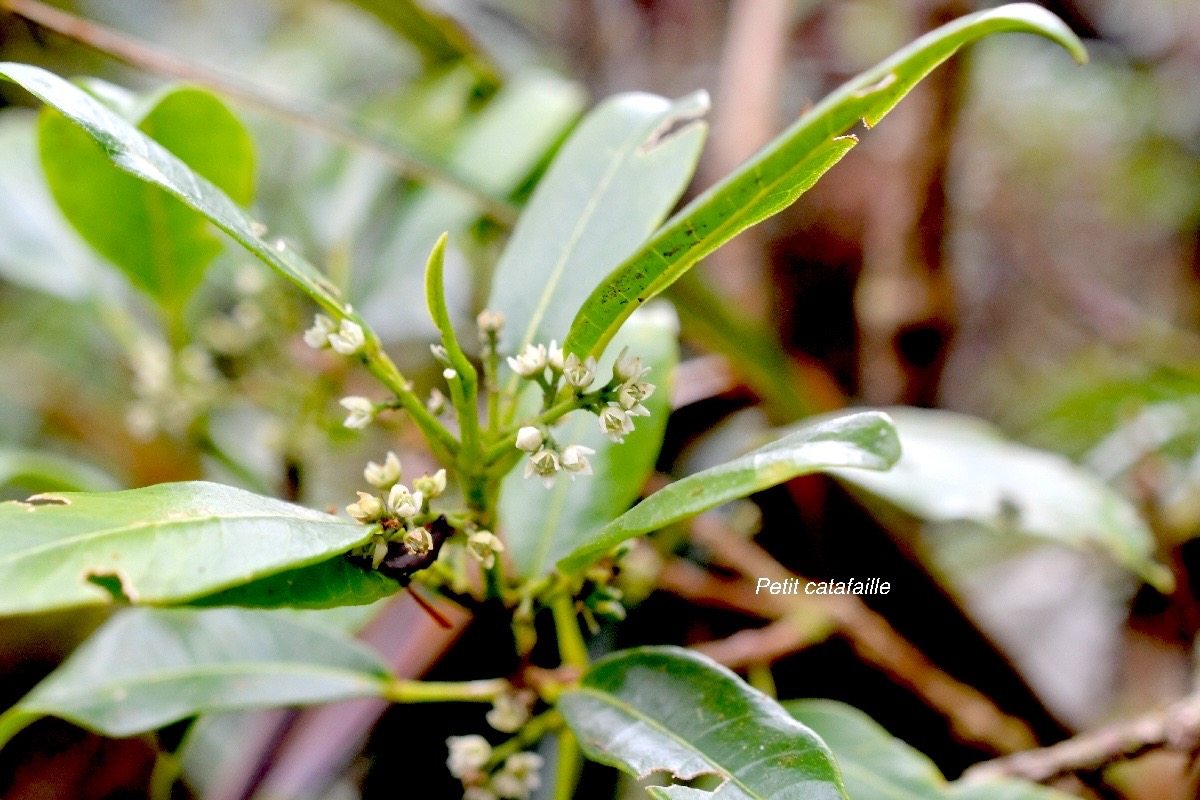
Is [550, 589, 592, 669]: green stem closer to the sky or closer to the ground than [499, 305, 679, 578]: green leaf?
closer to the ground

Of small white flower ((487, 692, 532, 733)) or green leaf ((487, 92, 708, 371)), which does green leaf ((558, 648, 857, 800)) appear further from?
green leaf ((487, 92, 708, 371))

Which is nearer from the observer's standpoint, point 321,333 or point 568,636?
point 321,333

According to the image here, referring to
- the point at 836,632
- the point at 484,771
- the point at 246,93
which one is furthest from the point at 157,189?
the point at 836,632


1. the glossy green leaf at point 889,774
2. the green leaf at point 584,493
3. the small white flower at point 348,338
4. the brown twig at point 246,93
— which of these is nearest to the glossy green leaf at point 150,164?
the small white flower at point 348,338

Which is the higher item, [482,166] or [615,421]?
[482,166]

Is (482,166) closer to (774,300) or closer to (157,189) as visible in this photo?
(157,189)

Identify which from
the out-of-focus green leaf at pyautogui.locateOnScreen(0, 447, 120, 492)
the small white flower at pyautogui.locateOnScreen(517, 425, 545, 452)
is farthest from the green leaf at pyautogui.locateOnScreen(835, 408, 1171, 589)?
the out-of-focus green leaf at pyautogui.locateOnScreen(0, 447, 120, 492)
